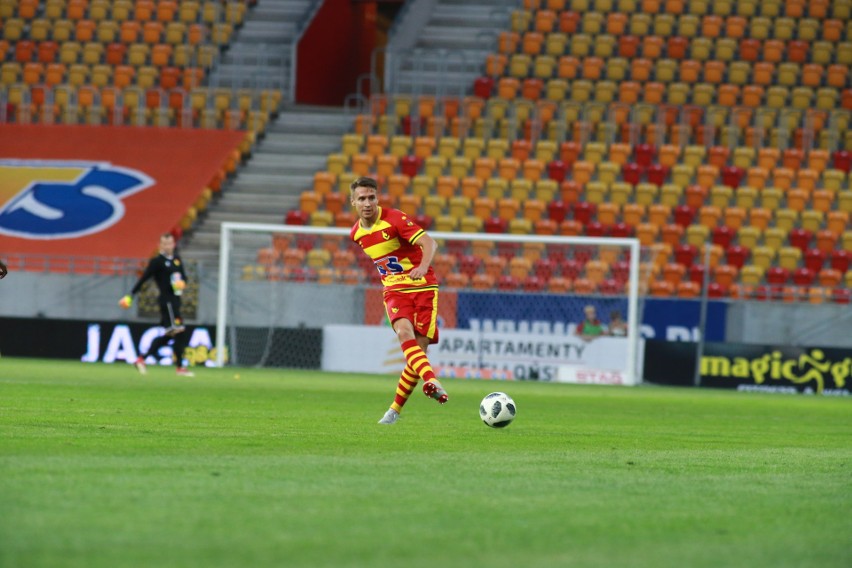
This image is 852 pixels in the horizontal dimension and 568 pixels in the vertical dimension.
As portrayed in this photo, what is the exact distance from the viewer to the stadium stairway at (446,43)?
33844mm

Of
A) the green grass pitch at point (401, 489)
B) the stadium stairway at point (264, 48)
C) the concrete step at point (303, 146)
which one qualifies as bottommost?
the green grass pitch at point (401, 489)

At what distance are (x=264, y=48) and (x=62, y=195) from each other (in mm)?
7442

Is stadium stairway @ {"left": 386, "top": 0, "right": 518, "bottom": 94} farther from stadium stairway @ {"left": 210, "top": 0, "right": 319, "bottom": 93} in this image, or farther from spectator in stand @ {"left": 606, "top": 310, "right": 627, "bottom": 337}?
spectator in stand @ {"left": 606, "top": 310, "right": 627, "bottom": 337}

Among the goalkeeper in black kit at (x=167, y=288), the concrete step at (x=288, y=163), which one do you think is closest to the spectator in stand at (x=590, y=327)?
the goalkeeper in black kit at (x=167, y=288)

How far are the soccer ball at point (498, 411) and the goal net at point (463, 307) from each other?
41.8 feet

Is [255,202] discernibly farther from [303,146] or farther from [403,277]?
[403,277]

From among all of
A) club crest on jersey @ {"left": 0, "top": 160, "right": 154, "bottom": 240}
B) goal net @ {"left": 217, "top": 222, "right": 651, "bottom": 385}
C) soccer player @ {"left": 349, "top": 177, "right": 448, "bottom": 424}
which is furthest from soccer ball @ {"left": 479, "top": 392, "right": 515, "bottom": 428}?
club crest on jersey @ {"left": 0, "top": 160, "right": 154, "bottom": 240}

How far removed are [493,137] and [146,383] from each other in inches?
611

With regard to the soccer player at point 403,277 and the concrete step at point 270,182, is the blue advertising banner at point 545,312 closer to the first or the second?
the concrete step at point 270,182

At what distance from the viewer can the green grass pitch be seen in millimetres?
5516

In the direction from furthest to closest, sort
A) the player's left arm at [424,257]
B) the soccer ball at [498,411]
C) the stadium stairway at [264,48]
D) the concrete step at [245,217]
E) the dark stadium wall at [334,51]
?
the dark stadium wall at [334,51] < the stadium stairway at [264,48] < the concrete step at [245,217] < the soccer ball at [498,411] < the player's left arm at [424,257]

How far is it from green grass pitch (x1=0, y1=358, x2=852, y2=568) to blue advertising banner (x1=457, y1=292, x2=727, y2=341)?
1056 centimetres

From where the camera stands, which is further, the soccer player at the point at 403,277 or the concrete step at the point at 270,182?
the concrete step at the point at 270,182

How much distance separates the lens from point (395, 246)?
39.3 ft
